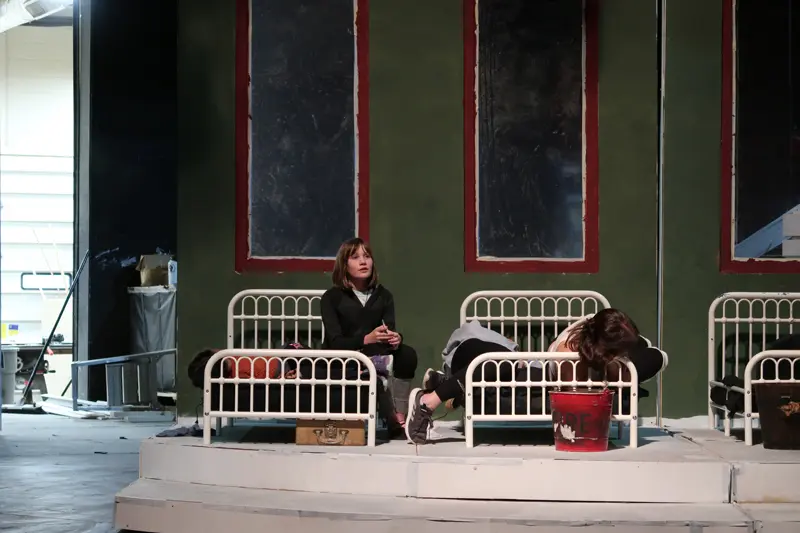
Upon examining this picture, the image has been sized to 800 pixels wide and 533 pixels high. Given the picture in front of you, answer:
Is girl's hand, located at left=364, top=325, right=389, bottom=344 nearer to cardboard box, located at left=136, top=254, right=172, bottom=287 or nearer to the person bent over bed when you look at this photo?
the person bent over bed

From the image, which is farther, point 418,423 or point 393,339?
point 393,339

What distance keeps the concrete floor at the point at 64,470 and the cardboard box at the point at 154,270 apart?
1.71 metres

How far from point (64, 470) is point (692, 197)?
382cm

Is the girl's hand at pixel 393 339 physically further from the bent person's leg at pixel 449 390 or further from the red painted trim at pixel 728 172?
the red painted trim at pixel 728 172

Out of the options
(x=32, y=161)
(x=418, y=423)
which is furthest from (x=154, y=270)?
(x=32, y=161)

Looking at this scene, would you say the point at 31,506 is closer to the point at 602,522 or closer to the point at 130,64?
the point at 602,522

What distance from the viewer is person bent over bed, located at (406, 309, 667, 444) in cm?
434

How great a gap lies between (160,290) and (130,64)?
91.2 inches

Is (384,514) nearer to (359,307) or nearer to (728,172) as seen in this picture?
(359,307)

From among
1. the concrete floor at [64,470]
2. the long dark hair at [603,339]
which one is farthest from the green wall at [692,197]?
the concrete floor at [64,470]

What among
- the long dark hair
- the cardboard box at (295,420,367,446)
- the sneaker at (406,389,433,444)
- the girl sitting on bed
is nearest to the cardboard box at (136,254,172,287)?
the girl sitting on bed

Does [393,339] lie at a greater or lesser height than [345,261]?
lesser

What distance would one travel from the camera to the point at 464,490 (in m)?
4.15

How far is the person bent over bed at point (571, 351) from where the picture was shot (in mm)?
4340
